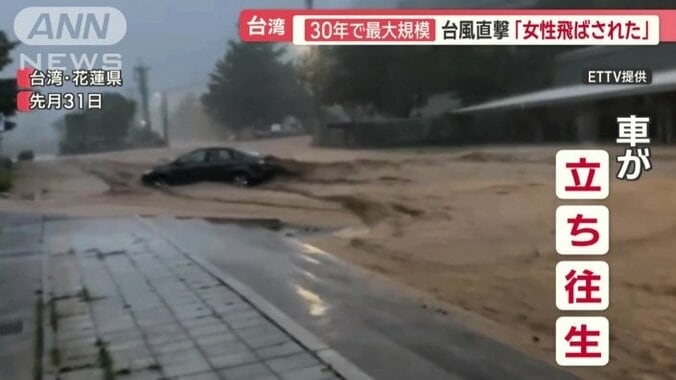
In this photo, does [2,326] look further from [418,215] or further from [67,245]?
[418,215]

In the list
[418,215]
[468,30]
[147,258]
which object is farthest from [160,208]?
[468,30]

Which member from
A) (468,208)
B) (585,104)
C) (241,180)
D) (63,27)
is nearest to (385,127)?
(468,208)

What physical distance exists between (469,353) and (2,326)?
5.45 feet

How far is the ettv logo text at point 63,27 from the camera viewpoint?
190 centimetres

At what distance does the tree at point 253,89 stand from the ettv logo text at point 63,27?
33 centimetres

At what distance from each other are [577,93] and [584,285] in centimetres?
58

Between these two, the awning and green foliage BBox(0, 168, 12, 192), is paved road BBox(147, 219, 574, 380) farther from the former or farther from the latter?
the awning

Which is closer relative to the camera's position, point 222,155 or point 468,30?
point 468,30

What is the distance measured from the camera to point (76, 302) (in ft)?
7.46

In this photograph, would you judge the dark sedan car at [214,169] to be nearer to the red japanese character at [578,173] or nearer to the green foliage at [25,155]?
the green foliage at [25,155]

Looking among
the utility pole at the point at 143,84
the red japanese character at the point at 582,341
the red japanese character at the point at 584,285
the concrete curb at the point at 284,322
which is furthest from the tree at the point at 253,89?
the red japanese character at the point at 582,341

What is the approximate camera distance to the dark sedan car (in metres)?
2.11

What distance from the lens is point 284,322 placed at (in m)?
2.48

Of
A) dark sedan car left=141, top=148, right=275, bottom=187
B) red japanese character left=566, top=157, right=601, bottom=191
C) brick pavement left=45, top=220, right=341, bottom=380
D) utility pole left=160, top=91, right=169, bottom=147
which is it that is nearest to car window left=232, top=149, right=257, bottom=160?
dark sedan car left=141, top=148, right=275, bottom=187
